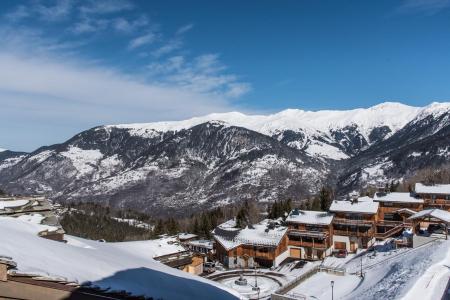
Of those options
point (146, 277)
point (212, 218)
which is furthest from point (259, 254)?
point (146, 277)

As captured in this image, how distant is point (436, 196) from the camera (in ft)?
213

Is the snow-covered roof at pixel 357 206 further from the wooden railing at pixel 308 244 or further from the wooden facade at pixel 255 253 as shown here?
the wooden facade at pixel 255 253

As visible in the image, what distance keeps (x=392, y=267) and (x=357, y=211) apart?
21.6 metres

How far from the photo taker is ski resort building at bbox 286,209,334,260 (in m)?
57.8

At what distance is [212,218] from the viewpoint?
9806cm

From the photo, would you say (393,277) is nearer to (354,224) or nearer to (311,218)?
(354,224)

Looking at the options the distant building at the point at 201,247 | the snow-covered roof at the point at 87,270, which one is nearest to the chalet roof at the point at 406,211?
the distant building at the point at 201,247

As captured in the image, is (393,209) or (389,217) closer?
(389,217)

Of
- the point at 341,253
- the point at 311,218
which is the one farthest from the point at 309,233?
the point at 341,253

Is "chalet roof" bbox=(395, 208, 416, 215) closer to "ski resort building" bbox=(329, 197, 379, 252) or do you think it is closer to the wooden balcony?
"ski resort building" bbox=(329, 197, 379, 252)

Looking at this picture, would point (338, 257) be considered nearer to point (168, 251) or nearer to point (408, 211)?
point (408, 211)

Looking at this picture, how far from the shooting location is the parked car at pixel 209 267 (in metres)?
53.2

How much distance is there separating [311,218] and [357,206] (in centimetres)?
708

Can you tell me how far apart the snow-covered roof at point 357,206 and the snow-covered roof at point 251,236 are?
8810mm
